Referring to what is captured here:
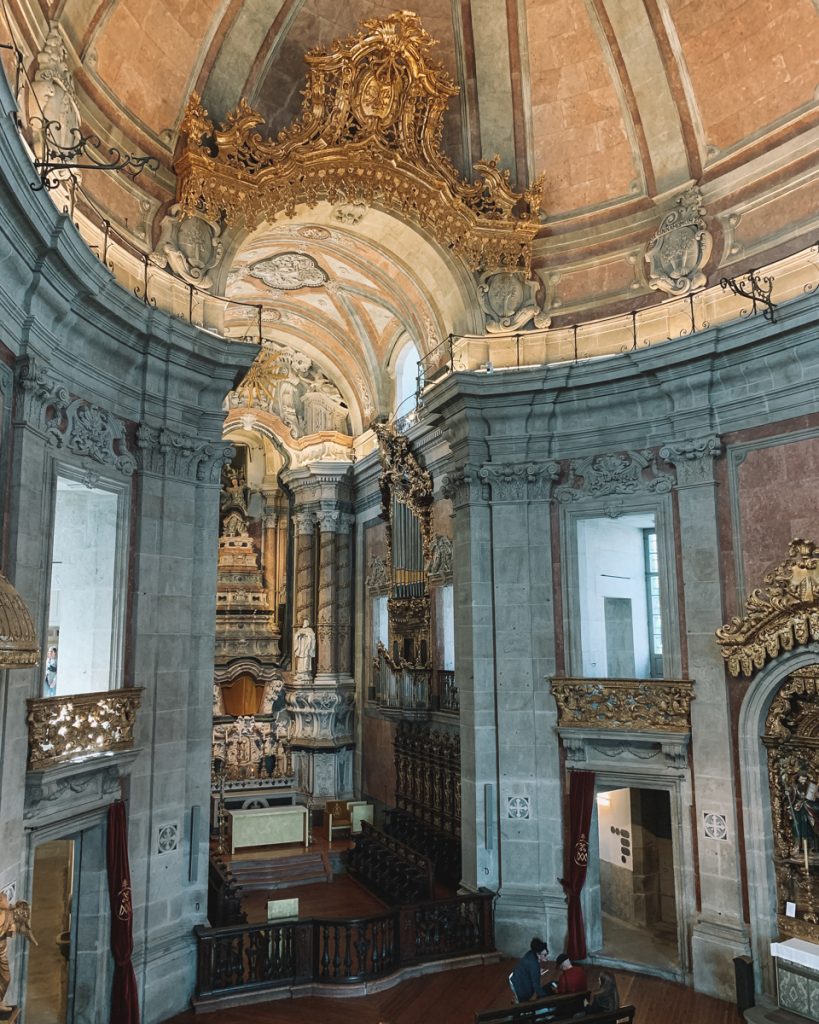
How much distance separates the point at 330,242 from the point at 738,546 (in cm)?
896

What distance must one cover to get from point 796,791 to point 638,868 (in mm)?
4078

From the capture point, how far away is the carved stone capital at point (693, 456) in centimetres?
1206

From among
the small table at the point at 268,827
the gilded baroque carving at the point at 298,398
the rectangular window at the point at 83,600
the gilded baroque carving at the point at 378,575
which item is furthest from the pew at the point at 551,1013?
the gilded baroque carving at the point at 298,398

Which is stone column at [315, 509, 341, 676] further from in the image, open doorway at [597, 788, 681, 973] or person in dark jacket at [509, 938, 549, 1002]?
person in dark jacket at [509, 938, 549, 1002]

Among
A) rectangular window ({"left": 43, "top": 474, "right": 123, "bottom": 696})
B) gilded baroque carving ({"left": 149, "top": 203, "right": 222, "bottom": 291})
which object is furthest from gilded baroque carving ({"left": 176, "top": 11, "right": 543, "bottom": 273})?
rectangular window ({"left": 43, "top": 474, "right": 123, "bottom": 696})

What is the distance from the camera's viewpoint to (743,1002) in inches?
414

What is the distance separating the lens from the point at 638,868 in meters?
14.1

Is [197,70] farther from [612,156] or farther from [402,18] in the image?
[612,156]

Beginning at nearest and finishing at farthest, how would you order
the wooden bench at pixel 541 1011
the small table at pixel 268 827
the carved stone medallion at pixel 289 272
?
the wooden bench at pixel 541 1011
the small table at pixel 268 827
the carved stone medallion at pixel 289 272

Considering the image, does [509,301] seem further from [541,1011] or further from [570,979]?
[541,1011]

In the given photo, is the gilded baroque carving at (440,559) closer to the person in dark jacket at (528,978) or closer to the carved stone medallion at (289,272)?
the carved stone medallion at (289,272)

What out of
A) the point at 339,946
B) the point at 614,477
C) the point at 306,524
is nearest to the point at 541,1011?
the point at 339,946

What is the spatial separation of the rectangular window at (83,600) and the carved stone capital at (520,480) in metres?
5.70

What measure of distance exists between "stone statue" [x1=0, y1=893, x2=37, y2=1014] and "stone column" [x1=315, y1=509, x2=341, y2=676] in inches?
541
